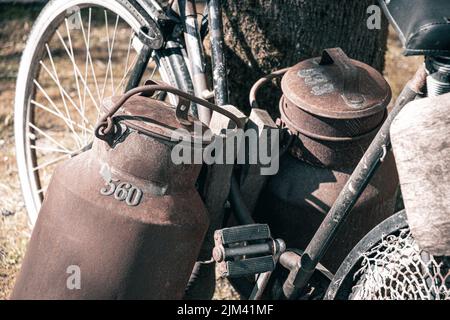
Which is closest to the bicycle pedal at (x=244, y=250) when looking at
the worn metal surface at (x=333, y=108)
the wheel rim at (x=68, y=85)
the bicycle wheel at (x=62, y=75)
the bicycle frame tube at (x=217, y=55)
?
the worn metal surface at (x=333, y=108)

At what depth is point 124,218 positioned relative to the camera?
2.09 m

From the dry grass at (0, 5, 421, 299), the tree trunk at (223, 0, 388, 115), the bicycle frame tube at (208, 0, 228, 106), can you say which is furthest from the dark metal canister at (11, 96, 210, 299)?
the dry grass at (0, 5, 421, 299)

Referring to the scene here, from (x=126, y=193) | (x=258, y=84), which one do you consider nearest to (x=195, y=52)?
(x=258, y=84)

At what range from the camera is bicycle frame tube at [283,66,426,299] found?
1.96 m

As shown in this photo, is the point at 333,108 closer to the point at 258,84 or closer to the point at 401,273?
the point at 258,84

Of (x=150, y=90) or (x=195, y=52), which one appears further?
(x=195, y=52)

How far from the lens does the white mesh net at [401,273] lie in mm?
1908

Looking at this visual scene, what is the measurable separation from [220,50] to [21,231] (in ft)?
4.72

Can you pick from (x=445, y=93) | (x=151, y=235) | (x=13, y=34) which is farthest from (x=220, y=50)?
(x=13, y=34)

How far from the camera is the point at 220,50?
98.1 inches

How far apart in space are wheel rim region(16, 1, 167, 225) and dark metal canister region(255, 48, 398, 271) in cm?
58

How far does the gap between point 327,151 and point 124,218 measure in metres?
0.76

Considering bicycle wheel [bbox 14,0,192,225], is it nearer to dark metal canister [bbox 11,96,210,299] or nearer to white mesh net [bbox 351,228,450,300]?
dark metal canister [bbox 11,96,210,299]
